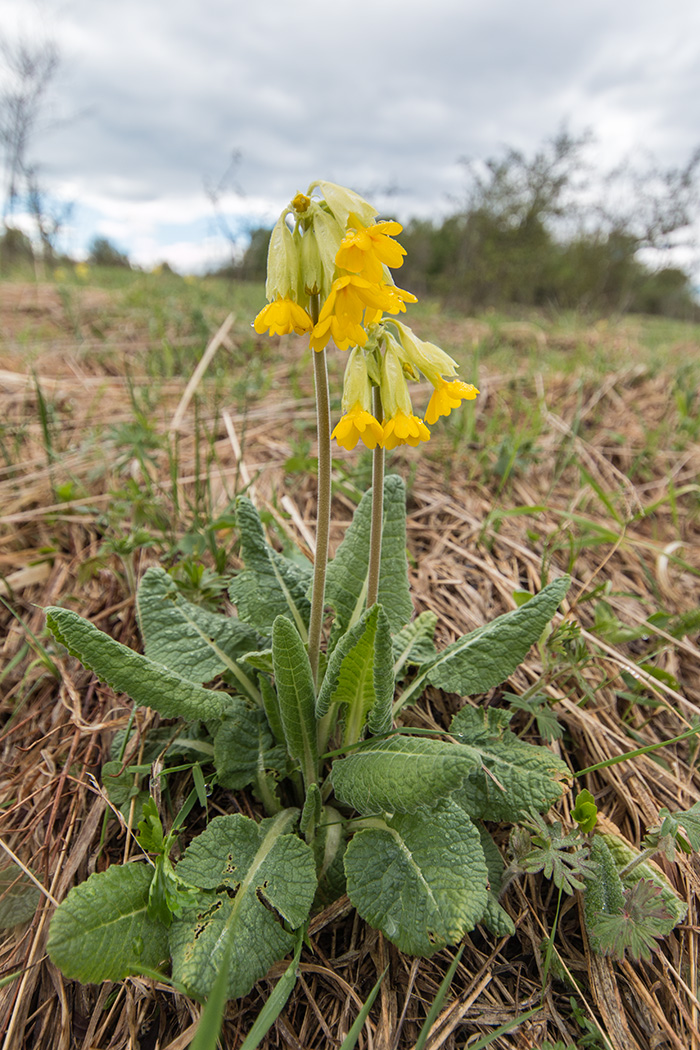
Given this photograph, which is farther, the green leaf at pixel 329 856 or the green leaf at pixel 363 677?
the green leaf at pixel 329 856

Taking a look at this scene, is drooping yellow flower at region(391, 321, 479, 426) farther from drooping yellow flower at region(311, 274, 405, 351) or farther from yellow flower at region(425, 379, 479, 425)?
drooping yellow flower at region(311, 274, 405, 351)

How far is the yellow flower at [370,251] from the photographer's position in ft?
4.11

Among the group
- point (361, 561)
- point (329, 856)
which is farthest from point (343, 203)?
point (329, 856)

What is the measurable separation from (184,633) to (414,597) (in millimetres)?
925

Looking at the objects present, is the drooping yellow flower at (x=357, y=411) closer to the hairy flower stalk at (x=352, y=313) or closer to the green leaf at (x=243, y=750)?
the hairy flower stalk at (x=352, y=313)

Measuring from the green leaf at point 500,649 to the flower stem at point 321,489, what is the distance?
1.34 feet

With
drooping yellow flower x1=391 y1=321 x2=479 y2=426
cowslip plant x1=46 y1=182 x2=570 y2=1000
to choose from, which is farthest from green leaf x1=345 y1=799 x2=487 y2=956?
drooping yellow flower x1=391 y1=321 x2=479 y2=426

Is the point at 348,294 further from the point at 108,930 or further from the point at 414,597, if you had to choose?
the point at 108,930

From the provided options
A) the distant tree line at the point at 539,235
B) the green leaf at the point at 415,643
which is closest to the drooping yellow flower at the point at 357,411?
the green leaf at the point at 415,643

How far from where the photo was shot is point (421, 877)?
1.44 m

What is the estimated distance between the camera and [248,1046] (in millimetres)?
1124

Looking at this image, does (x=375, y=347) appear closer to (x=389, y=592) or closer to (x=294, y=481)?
(x=389, y=592)

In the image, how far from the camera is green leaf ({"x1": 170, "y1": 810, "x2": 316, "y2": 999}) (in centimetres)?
129

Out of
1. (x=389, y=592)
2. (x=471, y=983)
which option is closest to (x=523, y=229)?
(x=389, y=592)
